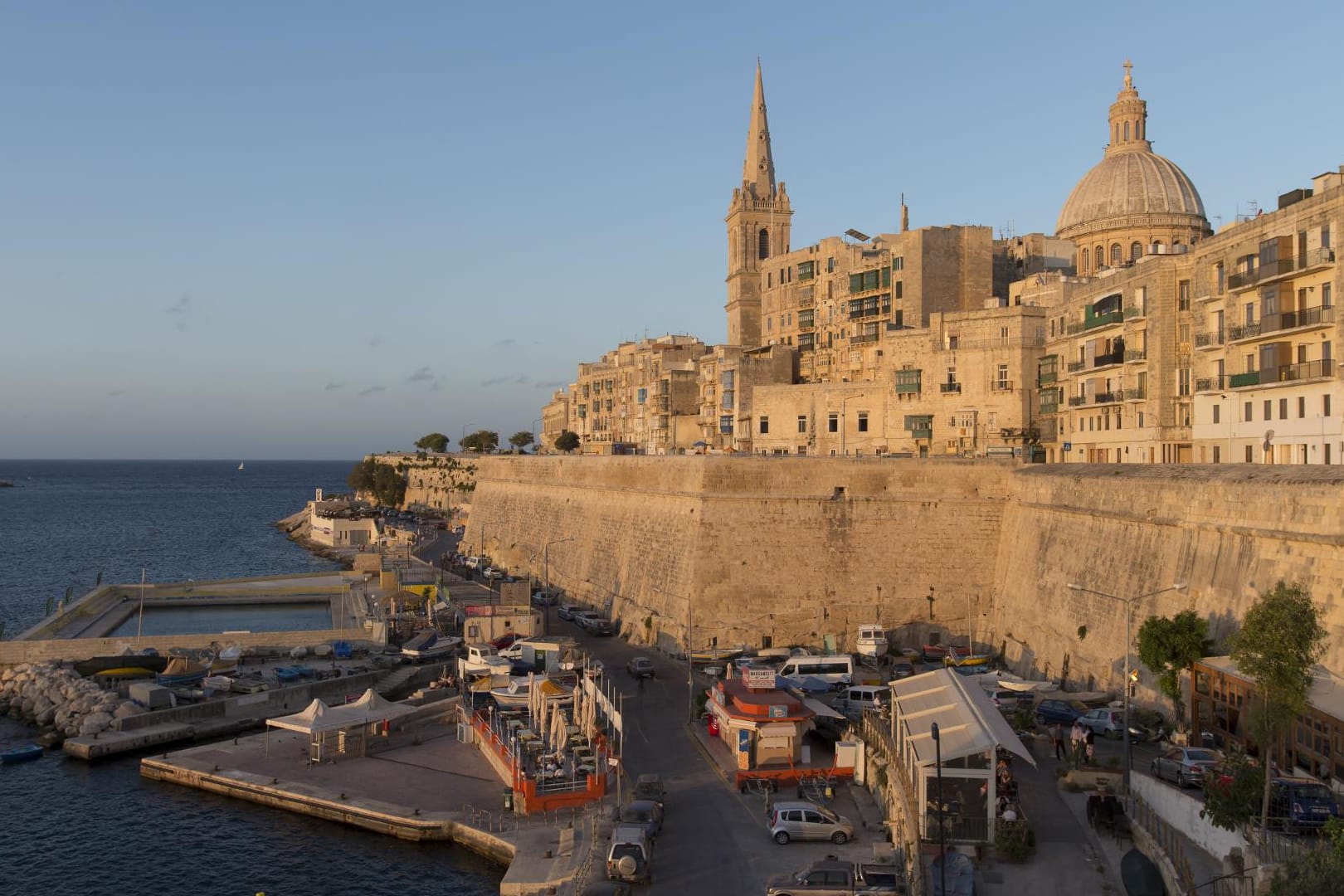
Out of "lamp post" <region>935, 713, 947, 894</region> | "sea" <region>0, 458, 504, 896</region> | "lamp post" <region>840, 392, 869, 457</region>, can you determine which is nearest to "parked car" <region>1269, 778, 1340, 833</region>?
"lamp post" <region>935, 713, 947, 894</region>

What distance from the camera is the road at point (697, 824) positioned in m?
20.4

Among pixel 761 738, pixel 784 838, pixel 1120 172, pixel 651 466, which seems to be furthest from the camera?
pixel 1120 172

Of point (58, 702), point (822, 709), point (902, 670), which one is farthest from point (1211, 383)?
point (58, 702)

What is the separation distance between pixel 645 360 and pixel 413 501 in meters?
35.8

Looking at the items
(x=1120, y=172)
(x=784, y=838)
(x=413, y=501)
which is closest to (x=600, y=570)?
(x=784, y=838)

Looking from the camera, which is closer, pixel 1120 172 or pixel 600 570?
pixel 600 570


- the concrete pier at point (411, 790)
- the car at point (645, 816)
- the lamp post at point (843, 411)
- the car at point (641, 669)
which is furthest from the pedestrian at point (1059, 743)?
the lamp post at point (843, 411)

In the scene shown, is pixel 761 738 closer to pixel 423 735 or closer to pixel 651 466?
pixel 423 735

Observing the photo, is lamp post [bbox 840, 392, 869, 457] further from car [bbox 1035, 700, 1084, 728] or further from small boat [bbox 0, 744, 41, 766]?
small boat [bbox 0, 744, 41, 766]

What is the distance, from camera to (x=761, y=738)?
87.5 feet

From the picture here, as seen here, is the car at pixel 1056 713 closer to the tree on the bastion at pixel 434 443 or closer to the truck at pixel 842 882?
the truck at pixel 842 882

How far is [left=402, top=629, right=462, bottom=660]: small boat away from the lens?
138ft

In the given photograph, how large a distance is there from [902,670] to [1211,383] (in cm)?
1357

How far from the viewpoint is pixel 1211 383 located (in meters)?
34.1
